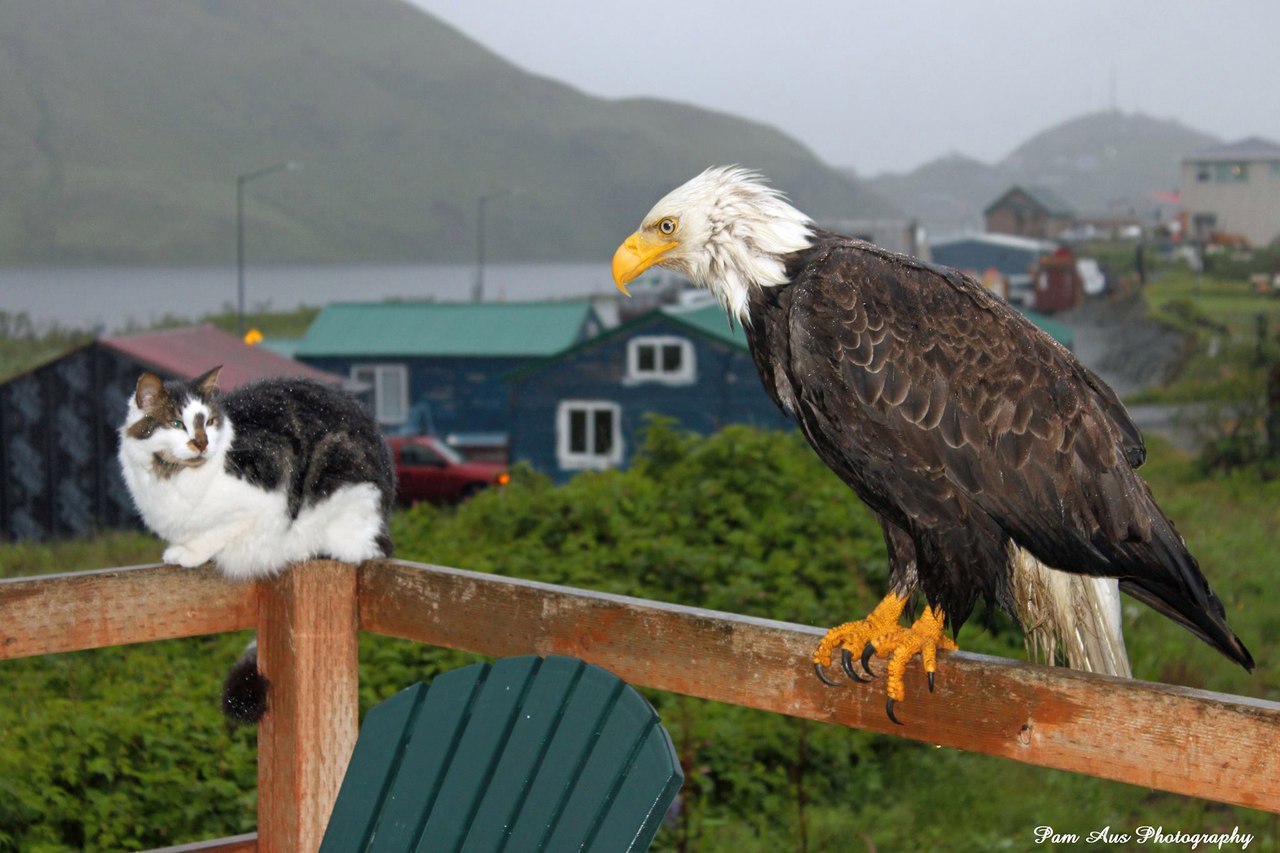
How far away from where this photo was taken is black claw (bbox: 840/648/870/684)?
180 cm

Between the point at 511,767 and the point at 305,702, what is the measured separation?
64cm

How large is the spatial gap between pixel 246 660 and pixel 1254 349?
442 inches

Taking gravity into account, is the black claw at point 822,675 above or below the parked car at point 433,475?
above

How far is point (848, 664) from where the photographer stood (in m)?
1.82

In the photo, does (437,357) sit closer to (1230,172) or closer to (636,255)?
(636,255)

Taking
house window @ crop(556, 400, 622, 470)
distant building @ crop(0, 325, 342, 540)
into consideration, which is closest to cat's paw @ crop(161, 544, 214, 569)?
distant building @ crop(0, 325, 342, 540)

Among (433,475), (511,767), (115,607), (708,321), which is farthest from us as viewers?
(708,321)

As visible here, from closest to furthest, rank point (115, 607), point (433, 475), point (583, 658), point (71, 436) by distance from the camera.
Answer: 1. point (583, 658)
2. point (115, 607)
3. point (71, 436)
4. point (433, 475)

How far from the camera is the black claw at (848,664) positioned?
1.80 meters

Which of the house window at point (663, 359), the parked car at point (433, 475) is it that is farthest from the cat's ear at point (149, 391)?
the house window at point (663, 359)

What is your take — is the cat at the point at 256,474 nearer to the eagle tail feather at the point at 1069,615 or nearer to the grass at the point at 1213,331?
the eagle tail feather at the point at 1069,615

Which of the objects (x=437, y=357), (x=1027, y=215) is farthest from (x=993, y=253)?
(x=437, y=357)

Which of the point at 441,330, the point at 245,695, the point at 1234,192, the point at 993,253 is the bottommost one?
the point at 245,695

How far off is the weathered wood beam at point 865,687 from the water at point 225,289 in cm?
2091
